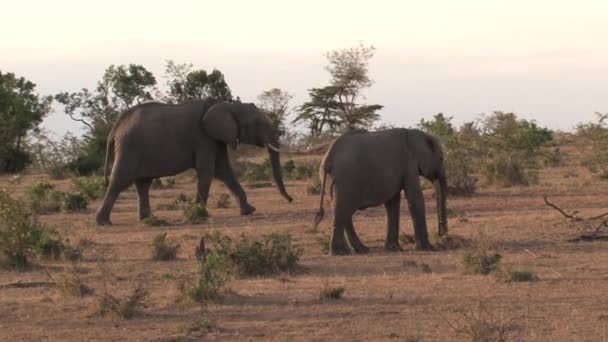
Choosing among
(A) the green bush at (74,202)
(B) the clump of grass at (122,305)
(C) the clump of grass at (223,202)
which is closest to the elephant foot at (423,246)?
(B) the clump of grass at (122,305)

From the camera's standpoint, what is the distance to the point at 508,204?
22594mm

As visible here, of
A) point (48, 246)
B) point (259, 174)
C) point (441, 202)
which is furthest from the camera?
point (259, 174)

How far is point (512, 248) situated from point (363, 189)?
2186 millimetres

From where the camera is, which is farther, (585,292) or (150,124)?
(150,124)

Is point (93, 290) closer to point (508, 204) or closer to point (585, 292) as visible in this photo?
point (585, 292)

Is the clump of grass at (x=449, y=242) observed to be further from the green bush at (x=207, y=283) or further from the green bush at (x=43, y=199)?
the green bush at (x=43, y=199)

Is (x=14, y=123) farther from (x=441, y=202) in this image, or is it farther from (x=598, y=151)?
(x=441, y=202)

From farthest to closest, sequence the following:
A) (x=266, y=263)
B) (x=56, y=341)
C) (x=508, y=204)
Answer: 1. (x=508, y=204)
2. (x=266, y=263)
3. (x=56, y=341)

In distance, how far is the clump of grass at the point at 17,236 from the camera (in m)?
14.4

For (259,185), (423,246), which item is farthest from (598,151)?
(423,246)

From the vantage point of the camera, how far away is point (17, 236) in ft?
47.5

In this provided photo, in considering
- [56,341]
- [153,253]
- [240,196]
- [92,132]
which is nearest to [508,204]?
[240,196]

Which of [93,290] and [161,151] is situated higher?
[161,151]

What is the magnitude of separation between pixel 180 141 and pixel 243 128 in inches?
48.8
